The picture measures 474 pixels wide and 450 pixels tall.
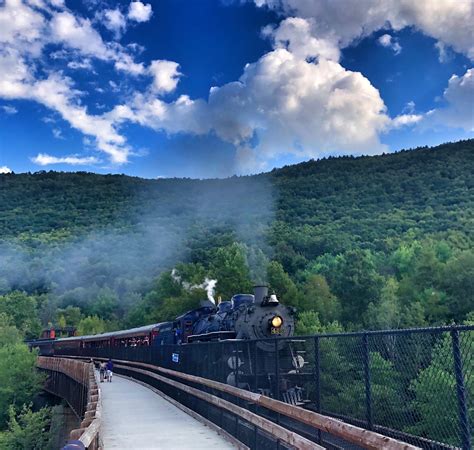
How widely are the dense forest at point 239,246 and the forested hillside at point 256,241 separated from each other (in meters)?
0.28

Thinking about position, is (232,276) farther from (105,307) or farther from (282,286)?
(105,307)

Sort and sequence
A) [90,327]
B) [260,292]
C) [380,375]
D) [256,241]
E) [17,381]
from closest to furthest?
[380,375]
[260,292]
[17,381]
[90,327]
[256,241]

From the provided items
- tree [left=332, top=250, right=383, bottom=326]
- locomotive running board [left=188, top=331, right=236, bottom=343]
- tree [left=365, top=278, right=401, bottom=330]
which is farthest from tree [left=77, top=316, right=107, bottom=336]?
locomotive running board [left=188, top=331, right=236, bottom=343]

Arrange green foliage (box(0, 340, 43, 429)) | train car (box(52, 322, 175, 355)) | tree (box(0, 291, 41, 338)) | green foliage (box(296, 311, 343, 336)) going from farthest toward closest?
tree (box(0, 291, 41, 338))
green foliage (box(296, 311, 343, 336))
green foliage (box(0, 340, 43, 429))
train car (box(52, 322, 175, 355))

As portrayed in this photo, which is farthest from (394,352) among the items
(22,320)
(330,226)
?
(22,320)

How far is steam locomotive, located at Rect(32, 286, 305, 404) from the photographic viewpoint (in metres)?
12.4

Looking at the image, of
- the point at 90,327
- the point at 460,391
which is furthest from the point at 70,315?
the point at 460,391

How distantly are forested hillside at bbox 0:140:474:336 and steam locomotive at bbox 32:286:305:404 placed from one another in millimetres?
22002

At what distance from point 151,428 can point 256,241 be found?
8814cm

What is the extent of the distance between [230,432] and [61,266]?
125071 millimetres

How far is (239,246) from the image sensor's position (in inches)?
2837

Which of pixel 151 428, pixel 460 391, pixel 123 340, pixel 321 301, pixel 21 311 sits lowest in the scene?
pixel 21 311

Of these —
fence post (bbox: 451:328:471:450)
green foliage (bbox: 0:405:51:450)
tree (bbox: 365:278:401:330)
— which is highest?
fence post (bbox: 451:328:471:450)

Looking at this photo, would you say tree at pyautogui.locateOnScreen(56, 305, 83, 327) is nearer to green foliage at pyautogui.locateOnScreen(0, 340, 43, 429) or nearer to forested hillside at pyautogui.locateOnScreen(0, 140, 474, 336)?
forested hillside at pyautogui.locateOnScreen(0, 140, 474, 336)
